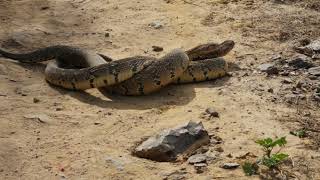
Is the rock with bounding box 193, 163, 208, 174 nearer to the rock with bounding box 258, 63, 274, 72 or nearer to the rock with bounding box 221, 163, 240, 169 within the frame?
the rock with bounding box 221, 163, 240, 169

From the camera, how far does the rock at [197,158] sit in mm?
6516

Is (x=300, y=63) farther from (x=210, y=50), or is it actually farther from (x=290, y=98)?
(x=210, y=50)

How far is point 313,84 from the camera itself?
8.49 metres

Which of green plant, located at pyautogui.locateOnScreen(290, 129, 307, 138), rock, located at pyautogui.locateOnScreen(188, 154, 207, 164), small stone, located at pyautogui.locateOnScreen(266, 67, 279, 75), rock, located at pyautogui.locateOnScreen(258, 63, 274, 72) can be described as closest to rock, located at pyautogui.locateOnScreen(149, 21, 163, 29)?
rock, located at pyautogui.locateOnScreen(258, 63, 274, 72)

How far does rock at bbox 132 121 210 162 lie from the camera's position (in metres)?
6.64

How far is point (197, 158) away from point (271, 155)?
0.78 meters

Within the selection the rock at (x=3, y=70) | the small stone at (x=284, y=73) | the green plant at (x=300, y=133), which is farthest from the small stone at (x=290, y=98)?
the rock at (x=3, y=70)

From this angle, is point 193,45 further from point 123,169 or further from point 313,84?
point 123,169

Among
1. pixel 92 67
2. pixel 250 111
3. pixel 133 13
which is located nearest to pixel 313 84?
pixel 250 111

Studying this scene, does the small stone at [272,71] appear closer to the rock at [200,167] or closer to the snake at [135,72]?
the snake at [135,72]

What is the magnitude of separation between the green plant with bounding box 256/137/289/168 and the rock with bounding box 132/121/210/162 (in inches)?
27.4

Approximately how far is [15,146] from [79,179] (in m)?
1.04

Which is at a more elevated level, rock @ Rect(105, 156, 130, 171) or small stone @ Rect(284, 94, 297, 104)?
small stone @ Rect(284, 94, 297, 104)

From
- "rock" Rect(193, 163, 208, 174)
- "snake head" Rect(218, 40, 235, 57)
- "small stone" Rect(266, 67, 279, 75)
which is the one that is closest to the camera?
"rock" Rect(193, 163, 208, 174)
